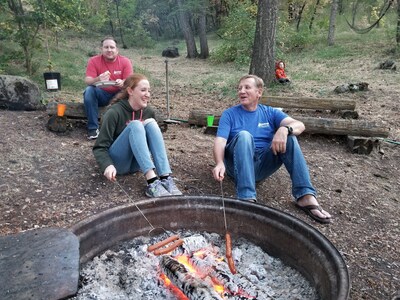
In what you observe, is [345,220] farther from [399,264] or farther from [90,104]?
[90,104]

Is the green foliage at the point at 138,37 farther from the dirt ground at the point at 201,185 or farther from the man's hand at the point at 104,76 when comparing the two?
the man's hand at the point at 104,76

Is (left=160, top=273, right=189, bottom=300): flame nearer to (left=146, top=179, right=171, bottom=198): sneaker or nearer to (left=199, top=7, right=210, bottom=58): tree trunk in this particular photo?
(left=146, top=179, right=171, bottom=198): sneaker

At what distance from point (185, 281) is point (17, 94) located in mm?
4176

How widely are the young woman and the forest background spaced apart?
35 cm

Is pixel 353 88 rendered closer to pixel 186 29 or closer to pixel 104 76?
pixel 104 76

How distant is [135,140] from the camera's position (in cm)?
282

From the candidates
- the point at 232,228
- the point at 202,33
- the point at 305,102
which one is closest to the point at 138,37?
the point at 202,33

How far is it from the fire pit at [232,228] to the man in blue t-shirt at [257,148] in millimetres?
312

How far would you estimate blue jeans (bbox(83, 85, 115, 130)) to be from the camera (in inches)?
170

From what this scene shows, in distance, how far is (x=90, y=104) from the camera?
4320 mm

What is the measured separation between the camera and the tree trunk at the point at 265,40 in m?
7.25

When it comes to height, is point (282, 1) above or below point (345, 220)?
above

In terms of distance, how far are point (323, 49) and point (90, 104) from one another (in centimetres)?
1142

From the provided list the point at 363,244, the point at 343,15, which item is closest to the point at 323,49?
the point at 343,15
